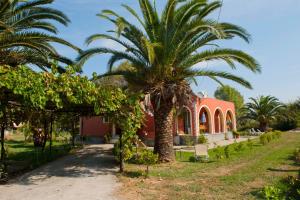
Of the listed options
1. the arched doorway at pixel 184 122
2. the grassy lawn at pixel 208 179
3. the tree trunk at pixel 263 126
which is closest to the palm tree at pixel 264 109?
the tree trunk at pixel 263 126

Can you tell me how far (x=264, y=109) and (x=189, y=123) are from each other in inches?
775

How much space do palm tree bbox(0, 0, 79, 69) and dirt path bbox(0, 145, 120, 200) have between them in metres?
4.10

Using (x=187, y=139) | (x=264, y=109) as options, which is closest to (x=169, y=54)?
(x=187, y=139)

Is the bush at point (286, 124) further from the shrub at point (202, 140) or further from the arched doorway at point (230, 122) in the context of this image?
the shrub at point (202, 140)

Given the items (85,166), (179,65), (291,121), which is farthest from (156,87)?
(291,121)

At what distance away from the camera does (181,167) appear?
552 inches

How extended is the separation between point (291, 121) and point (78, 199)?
42.9 metres

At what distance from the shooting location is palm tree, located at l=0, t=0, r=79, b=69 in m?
11.7

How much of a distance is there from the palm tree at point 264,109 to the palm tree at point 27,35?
1394 inches

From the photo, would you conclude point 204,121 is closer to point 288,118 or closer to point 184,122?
point 184,122

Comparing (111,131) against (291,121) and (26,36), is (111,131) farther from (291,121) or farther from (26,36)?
(291,121)

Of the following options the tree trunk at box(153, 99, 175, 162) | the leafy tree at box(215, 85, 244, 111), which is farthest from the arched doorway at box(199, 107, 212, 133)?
the leafy tree at box(215, 85, 244, 111)

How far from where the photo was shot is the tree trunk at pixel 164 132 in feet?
49.6

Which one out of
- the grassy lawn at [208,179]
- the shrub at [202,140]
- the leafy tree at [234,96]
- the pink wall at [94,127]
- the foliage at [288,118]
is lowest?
the grassy lawn at [208,179]
